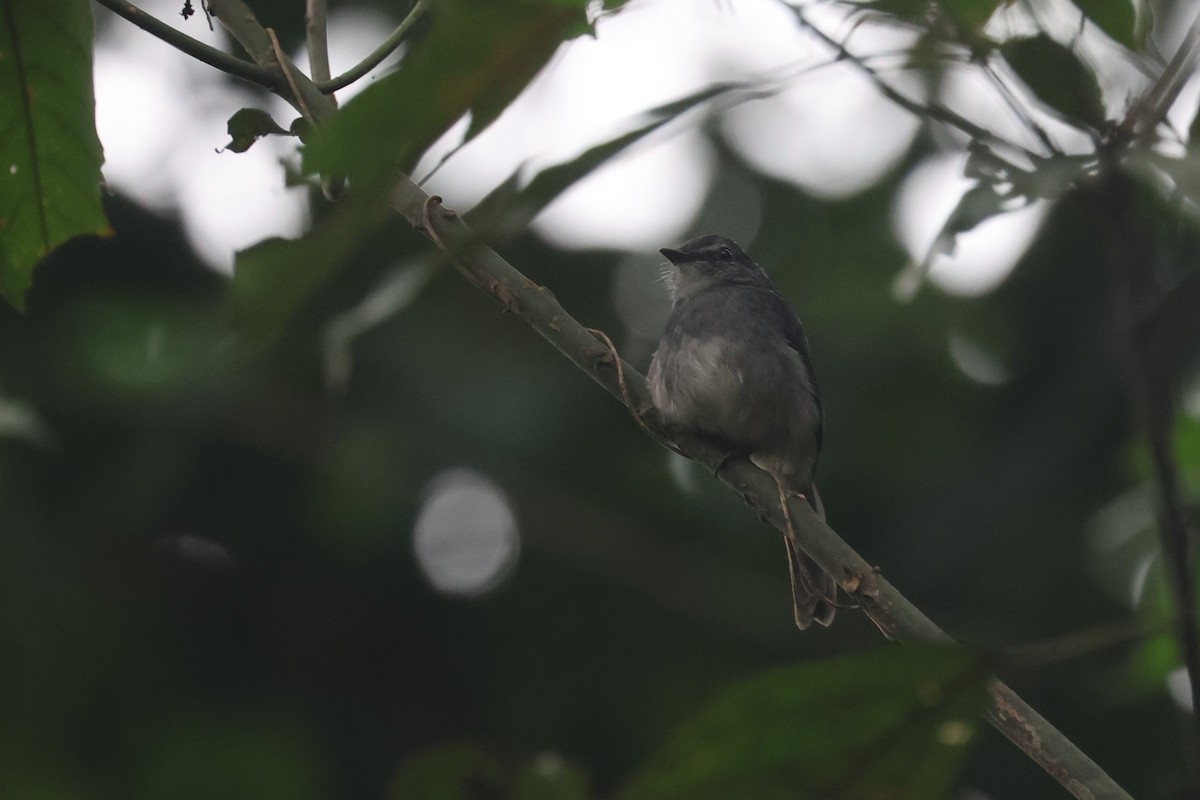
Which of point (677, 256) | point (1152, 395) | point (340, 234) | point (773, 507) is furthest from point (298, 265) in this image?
point (677, 256)

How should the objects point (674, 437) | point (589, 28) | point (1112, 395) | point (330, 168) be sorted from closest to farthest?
1. point (330, 168)
2. point (589, 28)
3. point (674, 437)
4. point (1112, 395)

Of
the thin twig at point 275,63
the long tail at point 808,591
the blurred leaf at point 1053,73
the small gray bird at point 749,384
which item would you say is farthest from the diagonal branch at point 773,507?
the small gray bird at point 749,384

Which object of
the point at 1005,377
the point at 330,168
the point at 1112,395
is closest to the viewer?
the point at 330,168

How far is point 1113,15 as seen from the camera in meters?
1.40

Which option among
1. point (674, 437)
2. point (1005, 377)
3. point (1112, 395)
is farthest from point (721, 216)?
point (674, 437)

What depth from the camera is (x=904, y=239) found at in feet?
23.3

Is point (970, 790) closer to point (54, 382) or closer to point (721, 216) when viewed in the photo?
point (721, 216)

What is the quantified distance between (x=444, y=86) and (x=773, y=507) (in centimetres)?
150

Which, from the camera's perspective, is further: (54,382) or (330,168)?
(54,382)

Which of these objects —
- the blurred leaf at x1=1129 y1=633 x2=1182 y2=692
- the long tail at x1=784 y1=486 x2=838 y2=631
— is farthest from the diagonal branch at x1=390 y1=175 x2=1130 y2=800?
the long tail at x1=784 y1=486 x2=838 y2=631

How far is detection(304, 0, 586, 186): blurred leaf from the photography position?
3.39ft

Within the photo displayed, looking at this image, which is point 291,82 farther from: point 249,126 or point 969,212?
point 969,212

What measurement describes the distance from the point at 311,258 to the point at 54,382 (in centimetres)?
617

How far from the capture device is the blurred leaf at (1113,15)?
4.60 feet
